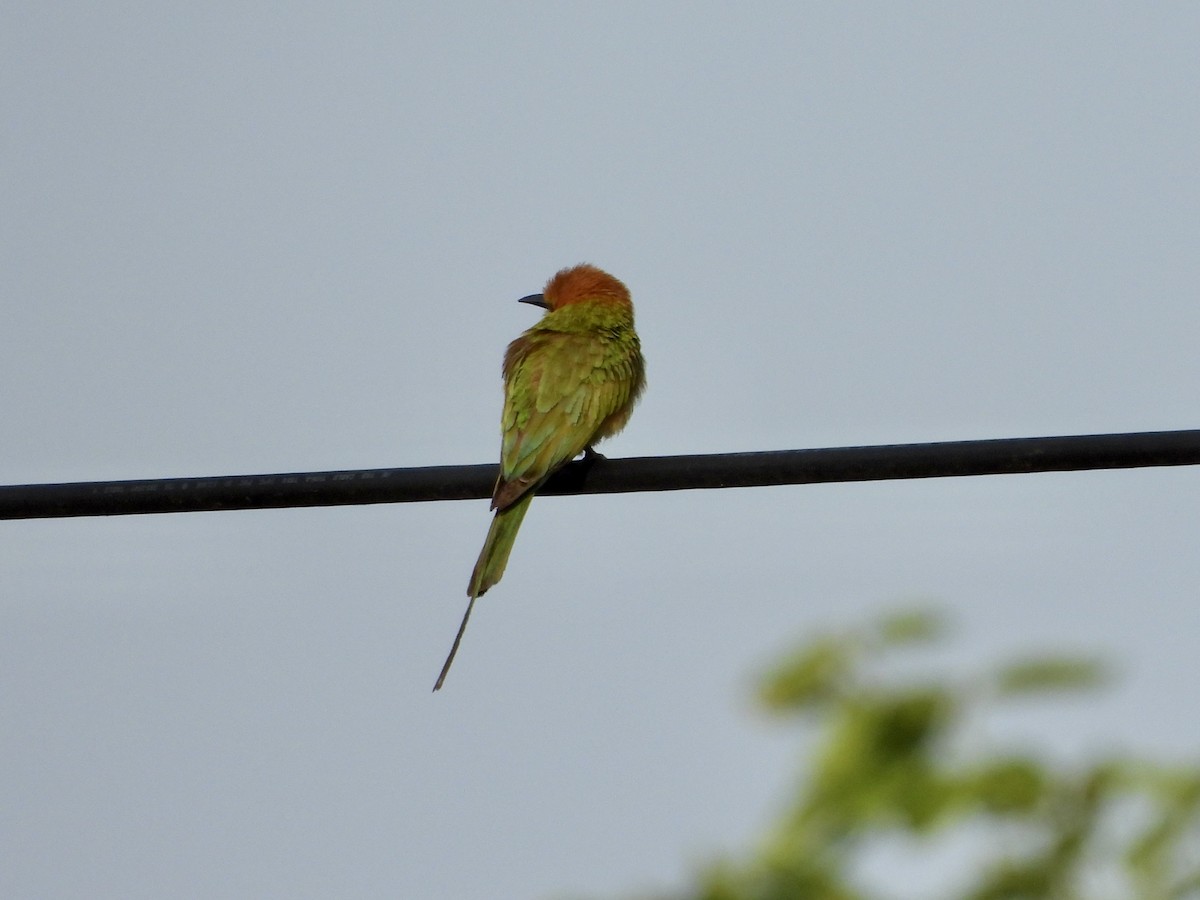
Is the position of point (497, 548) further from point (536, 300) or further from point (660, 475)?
point (536, 300)

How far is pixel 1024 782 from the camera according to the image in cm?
104

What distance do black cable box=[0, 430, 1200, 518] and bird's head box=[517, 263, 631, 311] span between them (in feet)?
8.88

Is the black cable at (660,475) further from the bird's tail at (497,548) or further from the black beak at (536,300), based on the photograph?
the black beak at (536,300)

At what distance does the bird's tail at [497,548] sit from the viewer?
418 cm

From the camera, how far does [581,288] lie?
20.2ft

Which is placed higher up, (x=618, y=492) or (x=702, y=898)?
(x=702, y=898)

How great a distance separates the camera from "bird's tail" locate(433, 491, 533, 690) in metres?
4.18

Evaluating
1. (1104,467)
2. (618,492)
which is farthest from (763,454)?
(1104,467)

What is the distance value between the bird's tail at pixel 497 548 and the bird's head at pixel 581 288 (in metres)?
→ 1.82

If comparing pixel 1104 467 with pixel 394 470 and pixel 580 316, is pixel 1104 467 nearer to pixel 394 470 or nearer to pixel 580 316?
pixel 394 470

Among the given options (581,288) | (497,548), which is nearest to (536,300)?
(581,288)

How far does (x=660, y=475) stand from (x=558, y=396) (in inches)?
60.6

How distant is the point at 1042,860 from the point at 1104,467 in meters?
2.18

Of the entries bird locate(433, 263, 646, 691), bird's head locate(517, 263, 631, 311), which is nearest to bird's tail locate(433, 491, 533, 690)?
bird locate(433, 263, 646, 691)
